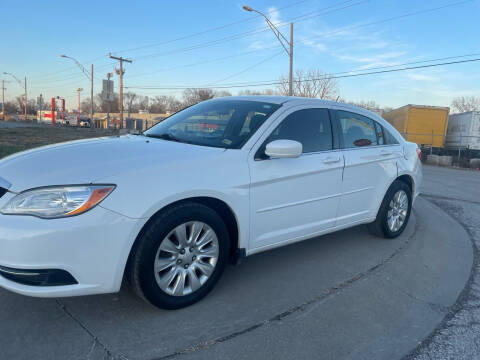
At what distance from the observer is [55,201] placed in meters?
2.32

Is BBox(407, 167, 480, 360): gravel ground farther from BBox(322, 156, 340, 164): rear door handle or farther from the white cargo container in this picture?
the white cargo container

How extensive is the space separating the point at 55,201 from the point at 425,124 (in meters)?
21.7

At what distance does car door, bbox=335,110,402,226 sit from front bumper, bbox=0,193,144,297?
238 cm

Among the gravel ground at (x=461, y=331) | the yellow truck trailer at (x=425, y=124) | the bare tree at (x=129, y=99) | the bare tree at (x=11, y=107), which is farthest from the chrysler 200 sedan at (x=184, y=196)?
the bare tree at (x=11, y=107)

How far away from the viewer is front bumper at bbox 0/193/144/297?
88.1 inches

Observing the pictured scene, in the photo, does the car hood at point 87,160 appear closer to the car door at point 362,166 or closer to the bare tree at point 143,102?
the car door at point 362,166

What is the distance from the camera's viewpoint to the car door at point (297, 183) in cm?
315

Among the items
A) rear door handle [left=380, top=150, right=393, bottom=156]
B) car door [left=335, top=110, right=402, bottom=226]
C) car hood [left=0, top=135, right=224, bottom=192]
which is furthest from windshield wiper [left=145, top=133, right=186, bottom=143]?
rear door handle [left=380, top=150, right=393, bottom=156]

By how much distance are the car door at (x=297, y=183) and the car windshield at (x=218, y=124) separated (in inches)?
7.6

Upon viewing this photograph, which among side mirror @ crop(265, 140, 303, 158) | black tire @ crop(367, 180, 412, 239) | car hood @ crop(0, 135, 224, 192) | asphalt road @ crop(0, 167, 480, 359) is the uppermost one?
side mirror @ crop(265, 140, 303, 158)

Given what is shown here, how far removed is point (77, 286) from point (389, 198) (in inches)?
143

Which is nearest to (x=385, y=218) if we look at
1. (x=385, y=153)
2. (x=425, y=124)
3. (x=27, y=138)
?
(x=385, y=153)

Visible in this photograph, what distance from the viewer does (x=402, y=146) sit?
4.88 meters

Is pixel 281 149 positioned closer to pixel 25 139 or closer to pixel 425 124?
pixel 25 139
